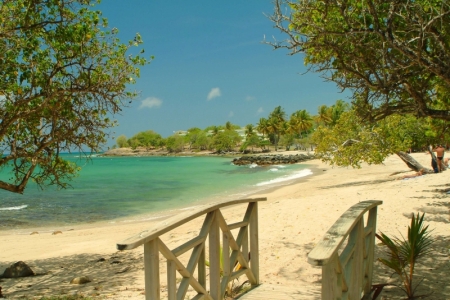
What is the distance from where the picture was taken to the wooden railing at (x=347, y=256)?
2707 millimetres

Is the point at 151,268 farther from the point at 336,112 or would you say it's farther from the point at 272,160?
the point at 336,112

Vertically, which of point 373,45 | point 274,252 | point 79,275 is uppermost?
point 373,45

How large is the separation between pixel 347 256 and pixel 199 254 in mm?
1367

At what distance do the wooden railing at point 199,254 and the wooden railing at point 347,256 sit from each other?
119 cm

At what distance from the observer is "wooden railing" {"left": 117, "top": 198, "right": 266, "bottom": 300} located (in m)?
2.95

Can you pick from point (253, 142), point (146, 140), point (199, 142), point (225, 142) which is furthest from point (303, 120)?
point (146, 140)

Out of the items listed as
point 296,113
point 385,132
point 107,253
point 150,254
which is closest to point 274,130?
point 296,113

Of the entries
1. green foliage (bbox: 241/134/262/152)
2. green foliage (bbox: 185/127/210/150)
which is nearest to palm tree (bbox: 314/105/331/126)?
green foliage (bbox: 241/134/262/152)

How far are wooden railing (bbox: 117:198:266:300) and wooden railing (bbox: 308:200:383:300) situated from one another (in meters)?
1.19

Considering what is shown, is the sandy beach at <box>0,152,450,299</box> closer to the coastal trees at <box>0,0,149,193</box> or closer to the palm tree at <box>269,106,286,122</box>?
the coastal trees at <box>0,0,149,193</box>

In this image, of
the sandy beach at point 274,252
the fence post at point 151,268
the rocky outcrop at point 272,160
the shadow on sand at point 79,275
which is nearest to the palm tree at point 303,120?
the rocky outcrop at point 272,160

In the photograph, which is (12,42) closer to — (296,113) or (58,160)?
(58,160)

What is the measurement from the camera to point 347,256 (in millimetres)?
3428

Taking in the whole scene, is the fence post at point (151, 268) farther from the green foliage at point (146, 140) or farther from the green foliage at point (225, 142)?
the green foliage at point (146, 140)
